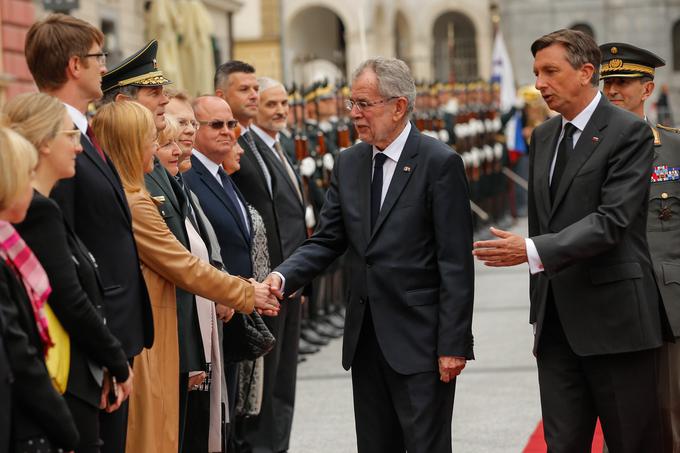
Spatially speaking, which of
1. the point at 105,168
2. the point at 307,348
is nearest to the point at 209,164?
the point at 105,168

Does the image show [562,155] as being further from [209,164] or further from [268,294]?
[209,164]

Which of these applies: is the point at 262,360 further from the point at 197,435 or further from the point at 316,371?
the point at 316,371

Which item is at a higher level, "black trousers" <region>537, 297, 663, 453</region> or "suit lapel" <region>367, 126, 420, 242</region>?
"suit lapel" <region>367, 126, 420, 242</region>

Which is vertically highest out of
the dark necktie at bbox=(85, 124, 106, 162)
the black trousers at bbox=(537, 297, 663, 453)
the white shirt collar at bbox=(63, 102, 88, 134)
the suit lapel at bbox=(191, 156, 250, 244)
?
the white shirt collar at bbox=(63, 102, 88, 134)

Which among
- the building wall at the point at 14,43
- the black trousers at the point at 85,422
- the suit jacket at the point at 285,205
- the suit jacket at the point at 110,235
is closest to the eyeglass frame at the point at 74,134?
the suit jacket at the point at 110,235

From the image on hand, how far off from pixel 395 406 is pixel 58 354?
1.46 m

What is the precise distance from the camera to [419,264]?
16.5 ft

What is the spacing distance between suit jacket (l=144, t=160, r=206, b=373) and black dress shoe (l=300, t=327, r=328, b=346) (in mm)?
5398

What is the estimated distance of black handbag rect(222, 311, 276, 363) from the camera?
6.06 metres

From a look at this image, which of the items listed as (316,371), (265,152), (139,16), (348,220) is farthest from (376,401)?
(139,16)

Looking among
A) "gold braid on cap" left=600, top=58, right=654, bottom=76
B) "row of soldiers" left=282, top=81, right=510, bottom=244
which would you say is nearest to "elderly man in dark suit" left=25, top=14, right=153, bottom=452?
"gold braid on cap" left=600, top=58, right=654, bottom=76

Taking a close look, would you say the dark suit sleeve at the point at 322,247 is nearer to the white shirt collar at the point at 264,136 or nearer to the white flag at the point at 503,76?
the white shirt collar at the point at 264,136

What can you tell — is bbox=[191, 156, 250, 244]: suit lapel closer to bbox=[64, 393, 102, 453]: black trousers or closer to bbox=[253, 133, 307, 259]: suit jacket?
bbox=[253, 133, 307, 259]: suit jacket

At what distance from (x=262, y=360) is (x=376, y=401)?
196 cm
